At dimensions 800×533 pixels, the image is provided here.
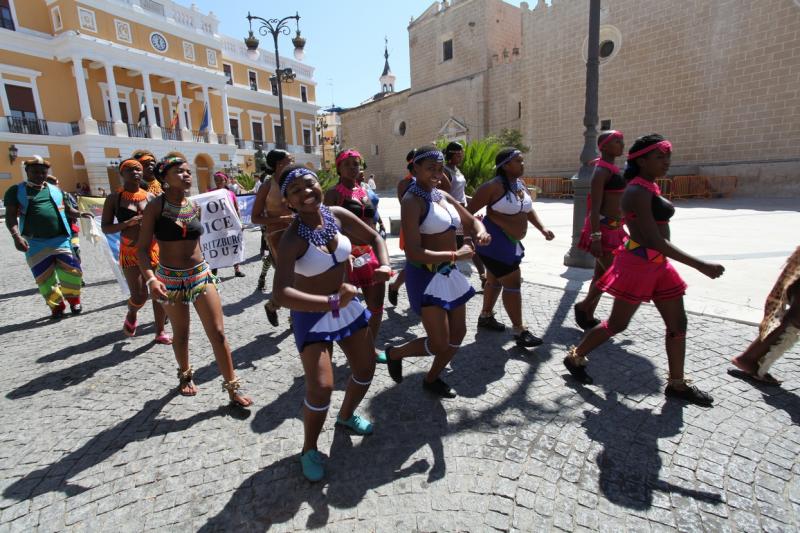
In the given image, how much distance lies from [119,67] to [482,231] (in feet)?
107

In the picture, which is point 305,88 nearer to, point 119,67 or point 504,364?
point 119,67

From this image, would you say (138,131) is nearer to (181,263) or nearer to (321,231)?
(181,263)

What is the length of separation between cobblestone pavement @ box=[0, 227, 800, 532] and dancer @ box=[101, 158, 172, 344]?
2.03 feet

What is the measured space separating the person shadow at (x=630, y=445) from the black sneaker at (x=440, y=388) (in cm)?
94

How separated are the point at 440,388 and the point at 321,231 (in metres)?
1.61

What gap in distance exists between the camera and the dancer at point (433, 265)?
3012 millimetres

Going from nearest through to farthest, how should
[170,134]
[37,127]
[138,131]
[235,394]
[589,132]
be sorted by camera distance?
1. [235,394]
2. [589,132]
3. [37,127]
4. [138,131]
5. [170,134]

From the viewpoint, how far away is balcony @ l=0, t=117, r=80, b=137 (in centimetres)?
2316

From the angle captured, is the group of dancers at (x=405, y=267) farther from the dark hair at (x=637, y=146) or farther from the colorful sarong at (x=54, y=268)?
the colorful sarong at (x=54, y=268)

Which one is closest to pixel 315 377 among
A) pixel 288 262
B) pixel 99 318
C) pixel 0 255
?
pixel 288 262

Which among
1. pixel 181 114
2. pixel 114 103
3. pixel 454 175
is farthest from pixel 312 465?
pixel 181 114

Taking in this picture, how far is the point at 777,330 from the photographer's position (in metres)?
3.20

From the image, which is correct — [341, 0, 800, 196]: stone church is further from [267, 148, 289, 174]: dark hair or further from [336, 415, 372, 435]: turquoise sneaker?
[336, 415, 372, 435]: turquoise sneaker

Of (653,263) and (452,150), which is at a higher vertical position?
(452,150)
